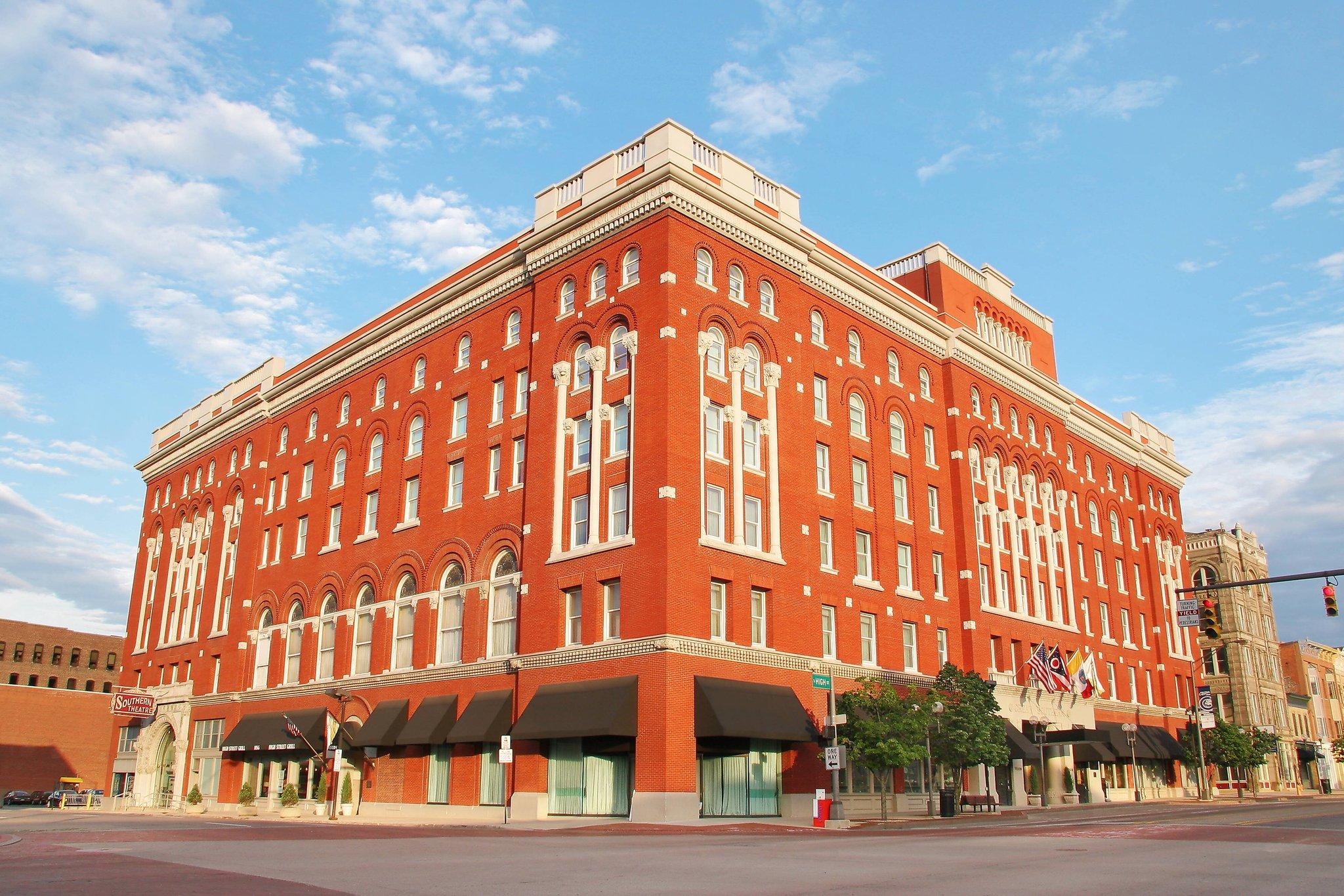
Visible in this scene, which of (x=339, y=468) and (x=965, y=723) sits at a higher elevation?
(x=339, y=468)

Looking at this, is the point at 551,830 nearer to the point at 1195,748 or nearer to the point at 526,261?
the point at 526,261

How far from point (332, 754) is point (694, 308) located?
87.9ft

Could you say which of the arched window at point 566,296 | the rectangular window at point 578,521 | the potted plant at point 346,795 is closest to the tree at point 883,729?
the rectangular window at point 578,521

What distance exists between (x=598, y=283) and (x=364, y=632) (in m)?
20.9

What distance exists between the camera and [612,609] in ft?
123

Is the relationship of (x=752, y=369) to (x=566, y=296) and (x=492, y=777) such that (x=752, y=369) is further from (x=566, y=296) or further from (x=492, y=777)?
(x=492, y=777)

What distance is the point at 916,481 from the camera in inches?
1988

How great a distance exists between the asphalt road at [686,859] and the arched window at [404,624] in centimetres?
1491

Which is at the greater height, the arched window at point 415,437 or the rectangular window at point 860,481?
the arched window at point 415,437

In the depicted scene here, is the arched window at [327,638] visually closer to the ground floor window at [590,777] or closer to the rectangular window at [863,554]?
the ground floor window at [590,777]

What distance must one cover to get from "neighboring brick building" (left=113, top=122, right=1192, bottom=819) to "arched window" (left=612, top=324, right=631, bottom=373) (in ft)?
0.60

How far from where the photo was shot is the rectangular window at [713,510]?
3778 centimetres

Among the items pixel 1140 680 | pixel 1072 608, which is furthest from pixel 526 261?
pixel 1140 680

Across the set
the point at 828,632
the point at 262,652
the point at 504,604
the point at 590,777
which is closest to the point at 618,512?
the point at 504,604
